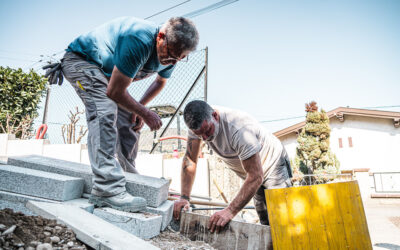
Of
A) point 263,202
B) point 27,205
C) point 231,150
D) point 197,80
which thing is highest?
point 197,80

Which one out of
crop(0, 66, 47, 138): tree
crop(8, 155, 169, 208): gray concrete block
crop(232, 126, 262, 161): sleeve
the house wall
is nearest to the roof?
the house wall

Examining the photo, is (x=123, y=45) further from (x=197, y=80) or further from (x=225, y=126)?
(x=197, y=80)

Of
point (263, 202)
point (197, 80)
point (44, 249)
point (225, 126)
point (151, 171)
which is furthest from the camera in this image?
point (151, 171)

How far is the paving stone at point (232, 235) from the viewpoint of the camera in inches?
77.1

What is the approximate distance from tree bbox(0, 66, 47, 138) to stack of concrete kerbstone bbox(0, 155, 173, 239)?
27.5 feet

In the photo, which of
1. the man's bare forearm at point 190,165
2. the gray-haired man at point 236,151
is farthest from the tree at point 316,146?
the man's bare forearm at point 190,165

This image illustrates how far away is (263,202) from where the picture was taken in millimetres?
2803

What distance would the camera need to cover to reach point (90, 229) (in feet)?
4.51

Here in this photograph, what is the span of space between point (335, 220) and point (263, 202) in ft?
3.04

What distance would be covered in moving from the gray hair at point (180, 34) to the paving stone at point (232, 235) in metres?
1.34

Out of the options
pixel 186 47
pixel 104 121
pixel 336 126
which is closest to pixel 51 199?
pixel 104 121

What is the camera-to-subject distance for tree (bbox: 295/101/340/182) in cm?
1213

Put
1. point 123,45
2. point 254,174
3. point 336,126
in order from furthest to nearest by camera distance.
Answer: point 336,126 < point 254,174 < point 123,45

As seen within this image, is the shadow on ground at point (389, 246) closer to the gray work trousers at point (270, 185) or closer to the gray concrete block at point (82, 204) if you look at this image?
the gray work trousers at point (270, 185)
